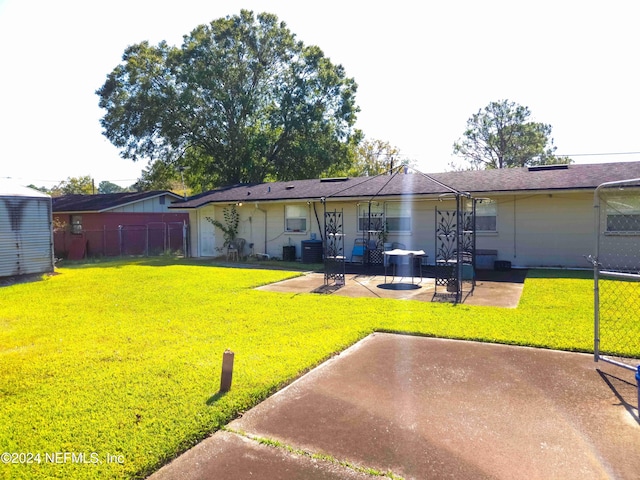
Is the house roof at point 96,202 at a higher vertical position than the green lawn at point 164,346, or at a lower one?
higher

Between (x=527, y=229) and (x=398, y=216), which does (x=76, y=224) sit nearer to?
(x=398, y=216)

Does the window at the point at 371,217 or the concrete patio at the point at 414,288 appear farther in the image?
the window at the point at 371,217

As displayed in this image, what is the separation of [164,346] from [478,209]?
38.0ft

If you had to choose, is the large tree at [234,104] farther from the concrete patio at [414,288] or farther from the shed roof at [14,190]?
the concrete patio at [414,288]

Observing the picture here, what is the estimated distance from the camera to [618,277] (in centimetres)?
477

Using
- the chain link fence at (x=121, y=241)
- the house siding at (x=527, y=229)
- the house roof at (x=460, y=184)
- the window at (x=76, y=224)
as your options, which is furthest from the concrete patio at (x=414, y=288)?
the window at (x=76, y=224)

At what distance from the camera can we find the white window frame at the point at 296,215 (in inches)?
689

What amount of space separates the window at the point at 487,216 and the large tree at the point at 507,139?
28.4 metres

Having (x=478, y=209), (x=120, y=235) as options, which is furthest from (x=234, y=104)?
(x=478, y=209)

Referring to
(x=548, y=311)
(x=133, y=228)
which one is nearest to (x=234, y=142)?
(x=133, y=228)

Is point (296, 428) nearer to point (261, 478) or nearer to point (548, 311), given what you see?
point (261, 478)

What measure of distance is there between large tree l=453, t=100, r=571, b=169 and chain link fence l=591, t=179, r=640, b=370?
2868 cm

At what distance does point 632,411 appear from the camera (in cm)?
395

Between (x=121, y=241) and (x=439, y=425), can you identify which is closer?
(x=439, y=425)
